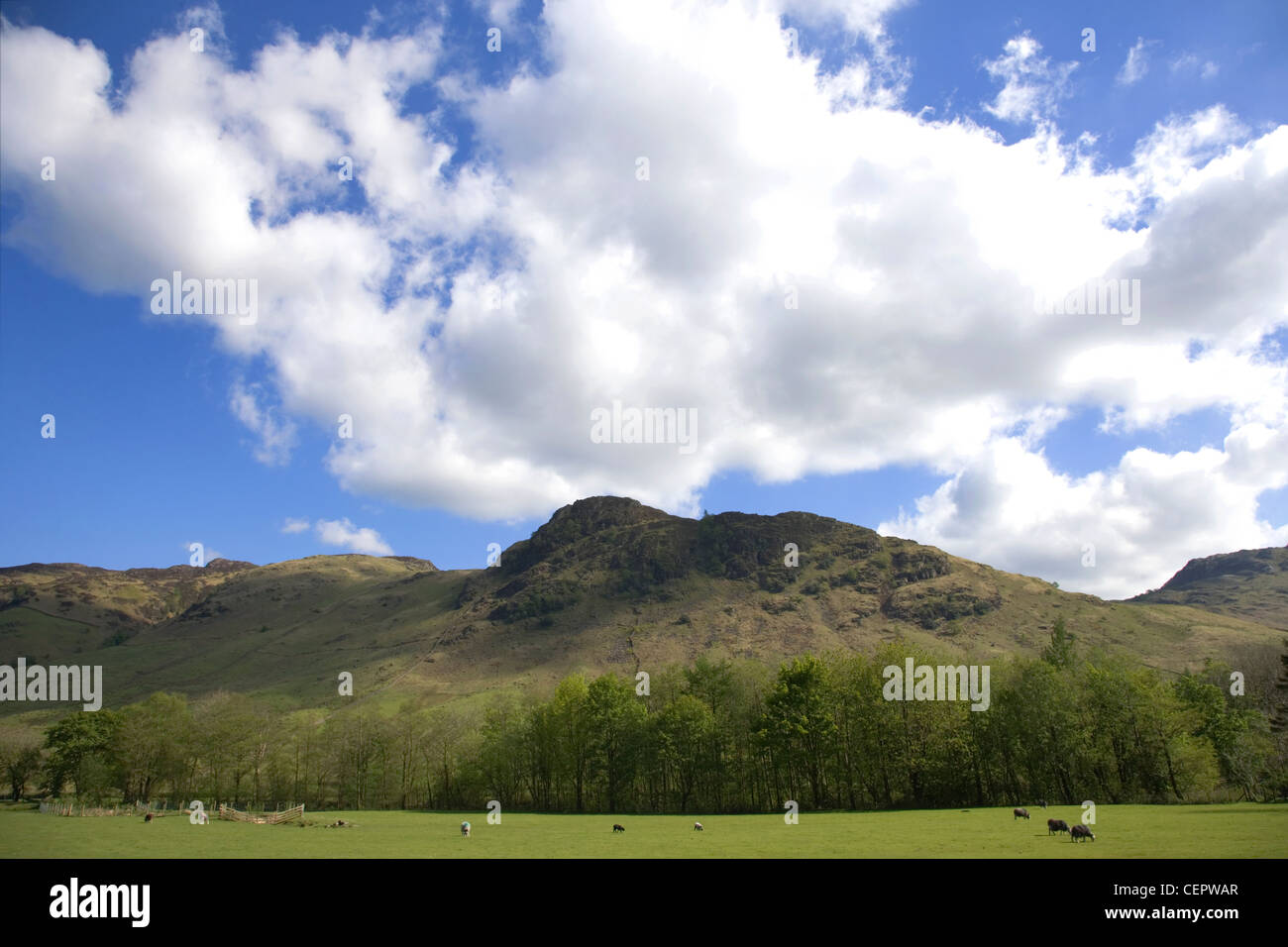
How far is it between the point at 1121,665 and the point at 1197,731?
11837mm

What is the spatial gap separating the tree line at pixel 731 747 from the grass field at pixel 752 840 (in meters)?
19.5

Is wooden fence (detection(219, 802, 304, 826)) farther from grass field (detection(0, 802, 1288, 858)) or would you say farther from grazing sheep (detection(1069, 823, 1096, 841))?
grazing sheep (detection(1069, 823, 1096, 841))

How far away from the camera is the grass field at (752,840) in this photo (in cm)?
3300

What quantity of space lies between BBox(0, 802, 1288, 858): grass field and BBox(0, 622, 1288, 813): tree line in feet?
64.0

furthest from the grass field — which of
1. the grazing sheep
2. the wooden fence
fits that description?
the wooden fence

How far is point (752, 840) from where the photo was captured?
150 feet

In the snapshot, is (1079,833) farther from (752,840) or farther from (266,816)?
(266,816)

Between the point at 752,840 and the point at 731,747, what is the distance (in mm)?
51463

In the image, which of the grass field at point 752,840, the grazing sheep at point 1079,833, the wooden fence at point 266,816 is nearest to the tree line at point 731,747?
the grass field at point 752,840

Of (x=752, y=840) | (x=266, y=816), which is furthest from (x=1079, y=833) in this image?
(x=266, y=816)
